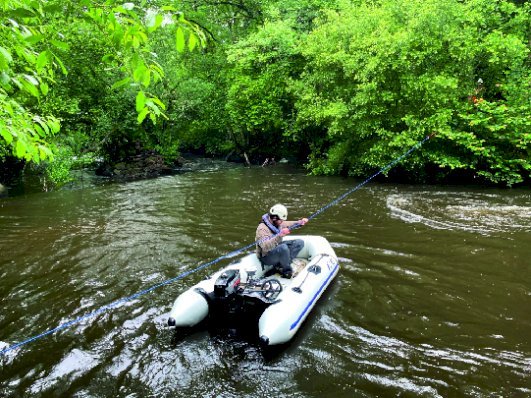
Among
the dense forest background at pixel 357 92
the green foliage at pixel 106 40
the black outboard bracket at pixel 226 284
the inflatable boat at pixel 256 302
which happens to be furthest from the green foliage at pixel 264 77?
the green foliage at pixel 106 40

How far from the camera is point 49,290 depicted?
6.50 meters

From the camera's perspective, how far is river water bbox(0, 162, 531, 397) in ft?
13.8

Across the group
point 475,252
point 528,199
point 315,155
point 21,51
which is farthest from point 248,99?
point 21,51

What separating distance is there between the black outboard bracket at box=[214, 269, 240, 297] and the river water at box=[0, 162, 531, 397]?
0.57 m

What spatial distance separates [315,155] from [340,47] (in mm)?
5405

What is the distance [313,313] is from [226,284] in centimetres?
142

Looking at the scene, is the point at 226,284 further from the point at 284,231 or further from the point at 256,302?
the point at 284,231

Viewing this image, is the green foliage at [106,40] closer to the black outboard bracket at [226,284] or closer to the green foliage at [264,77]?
the black outboard bracket at [226,284]

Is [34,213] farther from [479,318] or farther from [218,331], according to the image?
[479,318]

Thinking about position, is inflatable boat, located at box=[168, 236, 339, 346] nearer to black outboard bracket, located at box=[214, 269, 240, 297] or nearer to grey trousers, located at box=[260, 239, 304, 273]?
black outboard bracket, located at box=[214, 269, 240, 297]

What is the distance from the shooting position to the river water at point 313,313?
422 centimetres

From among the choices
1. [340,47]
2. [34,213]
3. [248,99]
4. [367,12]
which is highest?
[367,12]

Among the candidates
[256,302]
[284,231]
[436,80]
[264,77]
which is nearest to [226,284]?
[256,302]

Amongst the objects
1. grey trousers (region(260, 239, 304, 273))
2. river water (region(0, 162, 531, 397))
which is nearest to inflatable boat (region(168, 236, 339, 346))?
river water (region(0, 162, 531, 397))
